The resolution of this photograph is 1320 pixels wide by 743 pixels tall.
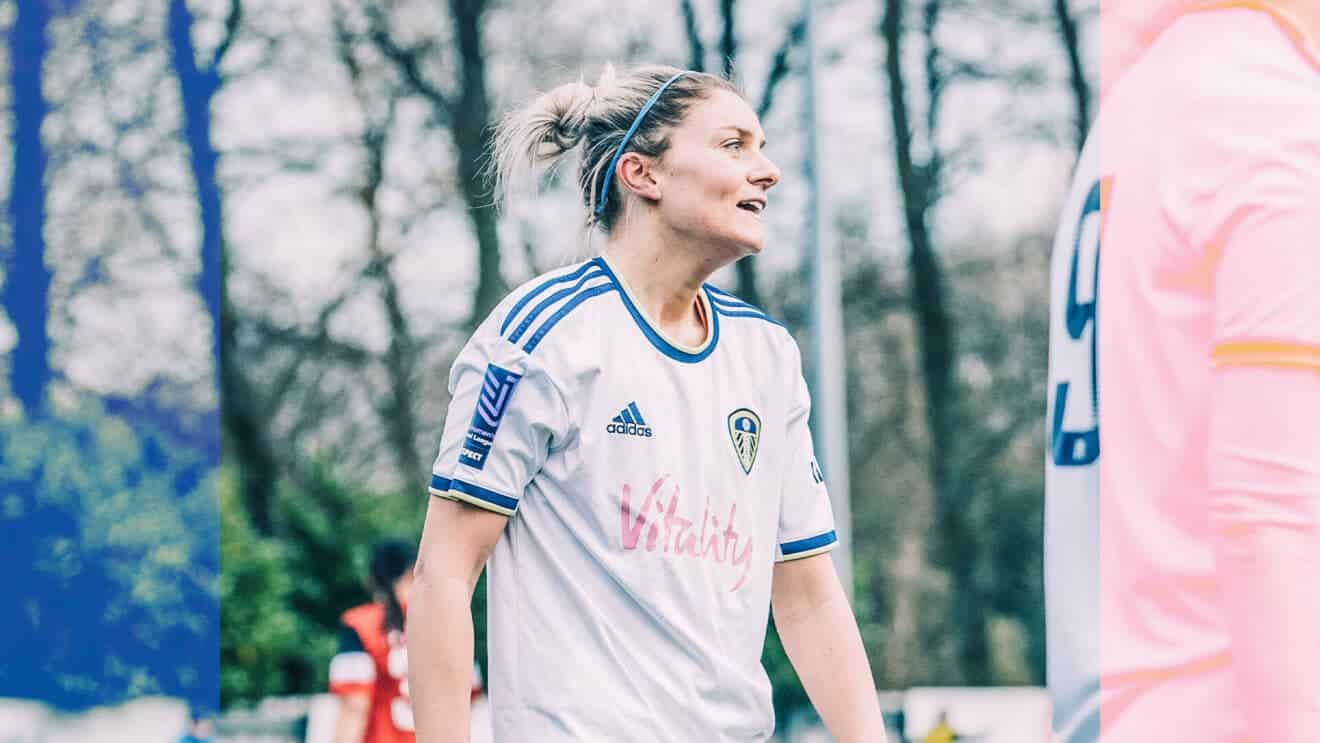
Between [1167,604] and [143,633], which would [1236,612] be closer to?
[1167,604]

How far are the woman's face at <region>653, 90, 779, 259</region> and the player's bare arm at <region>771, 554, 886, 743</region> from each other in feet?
1.64

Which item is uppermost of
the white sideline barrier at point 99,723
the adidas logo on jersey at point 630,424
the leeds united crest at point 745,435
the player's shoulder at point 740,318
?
the player's shoulder at point 740,318

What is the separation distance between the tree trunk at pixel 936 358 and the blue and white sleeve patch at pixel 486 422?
40.3 ft

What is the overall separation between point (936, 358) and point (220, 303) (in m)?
6.25

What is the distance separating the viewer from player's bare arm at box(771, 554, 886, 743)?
2.40 meters

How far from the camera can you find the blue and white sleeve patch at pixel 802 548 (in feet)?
7.98

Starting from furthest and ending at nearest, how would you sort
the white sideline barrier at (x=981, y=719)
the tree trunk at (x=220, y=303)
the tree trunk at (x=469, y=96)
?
the tree trunk at (x=469, y=96) < the tree trunk at (x=220, y=303) < the white sideline barrier at (x=981, y=719)

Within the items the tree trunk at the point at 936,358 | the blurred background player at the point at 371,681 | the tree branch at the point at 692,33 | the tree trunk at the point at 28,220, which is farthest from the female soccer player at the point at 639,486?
the tree trunk at the point at 936,358

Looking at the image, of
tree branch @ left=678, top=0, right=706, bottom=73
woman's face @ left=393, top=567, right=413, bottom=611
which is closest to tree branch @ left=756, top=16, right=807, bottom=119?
tree branch @ left=678, top=0, right=706, bottom=73

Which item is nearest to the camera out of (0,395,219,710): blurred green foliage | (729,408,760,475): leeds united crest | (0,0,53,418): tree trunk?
(729,408,760,475): leeds united crest

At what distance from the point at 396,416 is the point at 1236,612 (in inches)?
496

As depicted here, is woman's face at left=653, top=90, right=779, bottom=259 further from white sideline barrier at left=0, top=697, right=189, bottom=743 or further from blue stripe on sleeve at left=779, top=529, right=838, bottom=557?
white sideline barrier at left=0, top=697, right=189, bottom=743

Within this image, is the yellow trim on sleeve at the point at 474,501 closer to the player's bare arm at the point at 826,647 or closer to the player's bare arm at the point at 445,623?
the player's bare arm at the point at 445,623

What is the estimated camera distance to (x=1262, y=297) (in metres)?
2.08
